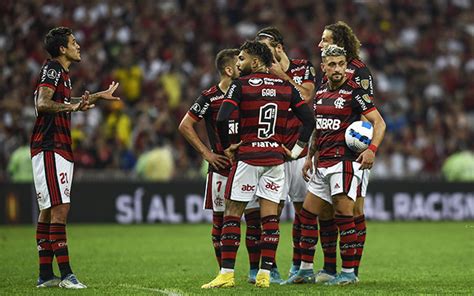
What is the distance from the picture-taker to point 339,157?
10773mm

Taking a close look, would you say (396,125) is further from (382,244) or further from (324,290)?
(324,290)

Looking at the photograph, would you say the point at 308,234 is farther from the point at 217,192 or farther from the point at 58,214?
the point at 58,214

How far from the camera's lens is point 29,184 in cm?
2122

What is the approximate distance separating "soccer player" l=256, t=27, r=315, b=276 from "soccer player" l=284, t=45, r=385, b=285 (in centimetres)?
57

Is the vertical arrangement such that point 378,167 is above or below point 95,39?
below

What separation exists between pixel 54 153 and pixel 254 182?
209cm

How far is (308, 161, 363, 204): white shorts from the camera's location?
35.0 ft

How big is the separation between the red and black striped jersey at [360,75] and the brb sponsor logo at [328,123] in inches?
18.2

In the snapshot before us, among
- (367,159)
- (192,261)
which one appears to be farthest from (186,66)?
(367,159)

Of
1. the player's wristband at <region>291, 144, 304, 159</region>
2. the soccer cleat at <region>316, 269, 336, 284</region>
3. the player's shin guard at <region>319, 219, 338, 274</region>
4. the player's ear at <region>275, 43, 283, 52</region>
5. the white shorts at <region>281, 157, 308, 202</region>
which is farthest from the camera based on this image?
the white shorts at <region>281, 157, 308, 202</region>

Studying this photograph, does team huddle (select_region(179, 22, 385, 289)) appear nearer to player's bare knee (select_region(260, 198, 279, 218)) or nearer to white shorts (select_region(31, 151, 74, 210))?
player's bare knee (select_region(260, 198, 279, 218))

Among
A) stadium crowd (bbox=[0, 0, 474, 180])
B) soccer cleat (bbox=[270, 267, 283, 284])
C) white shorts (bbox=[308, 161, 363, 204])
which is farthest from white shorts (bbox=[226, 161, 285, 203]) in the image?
stadium crowd (bbox=[0, 0, 474, 180])

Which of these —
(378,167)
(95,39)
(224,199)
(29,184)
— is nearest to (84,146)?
(29,184)

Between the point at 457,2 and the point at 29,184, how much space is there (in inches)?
603
